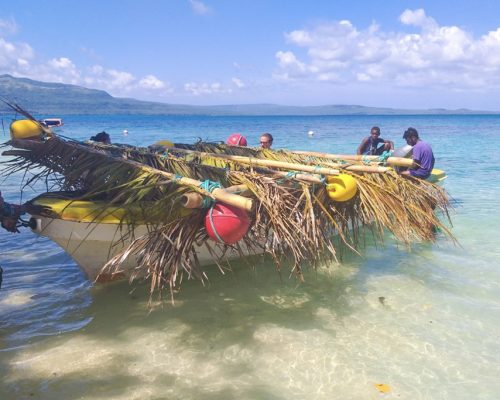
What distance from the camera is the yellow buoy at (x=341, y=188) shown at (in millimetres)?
4418

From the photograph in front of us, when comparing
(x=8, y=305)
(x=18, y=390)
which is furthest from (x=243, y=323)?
(x=8, y=305)

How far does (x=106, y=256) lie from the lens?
4609 mm

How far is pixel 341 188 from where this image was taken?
442 cm

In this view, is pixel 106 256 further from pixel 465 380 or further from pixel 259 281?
pixel 465 380

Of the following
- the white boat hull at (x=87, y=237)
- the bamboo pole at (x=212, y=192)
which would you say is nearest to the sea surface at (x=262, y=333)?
the white boat hull at (x=87, y=237)

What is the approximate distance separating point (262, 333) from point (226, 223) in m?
1.52

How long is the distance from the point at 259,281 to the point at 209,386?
6.90 feet

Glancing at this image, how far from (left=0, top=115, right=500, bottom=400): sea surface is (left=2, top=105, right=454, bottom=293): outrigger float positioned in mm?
474

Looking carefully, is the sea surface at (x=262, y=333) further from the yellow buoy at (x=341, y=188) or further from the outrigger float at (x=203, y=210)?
the yellow buoy at (x=341, y=188)

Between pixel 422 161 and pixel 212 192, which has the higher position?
pixel 212 192

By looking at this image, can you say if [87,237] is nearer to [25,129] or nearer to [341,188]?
[341,188]

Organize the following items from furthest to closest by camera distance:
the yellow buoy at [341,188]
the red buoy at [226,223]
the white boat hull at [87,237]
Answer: the yellow buoy at [341,188] → the white boat hull at [87,237] → the red buoy at [226,223]

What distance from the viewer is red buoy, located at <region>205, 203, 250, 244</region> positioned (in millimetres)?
3297

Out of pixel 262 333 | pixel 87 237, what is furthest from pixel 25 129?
pixel 262 333
